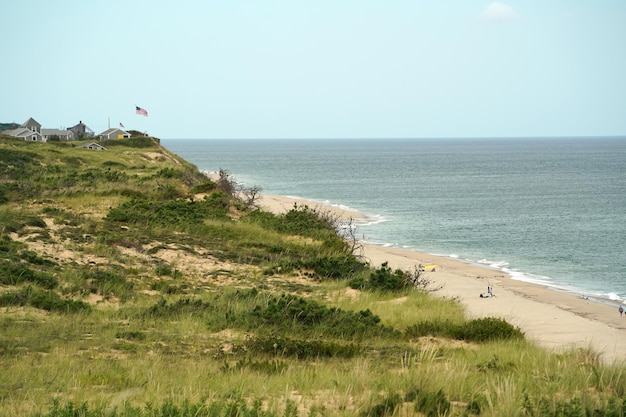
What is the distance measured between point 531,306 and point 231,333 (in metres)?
16.9

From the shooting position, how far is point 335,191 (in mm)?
86125

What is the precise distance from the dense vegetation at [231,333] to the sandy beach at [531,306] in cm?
447

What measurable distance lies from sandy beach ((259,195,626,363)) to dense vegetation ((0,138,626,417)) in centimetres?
447

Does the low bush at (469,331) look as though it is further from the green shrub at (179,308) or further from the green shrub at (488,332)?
the green shrub at (179,308)

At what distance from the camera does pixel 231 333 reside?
13328 mm

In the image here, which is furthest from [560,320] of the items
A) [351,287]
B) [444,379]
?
[444,379]

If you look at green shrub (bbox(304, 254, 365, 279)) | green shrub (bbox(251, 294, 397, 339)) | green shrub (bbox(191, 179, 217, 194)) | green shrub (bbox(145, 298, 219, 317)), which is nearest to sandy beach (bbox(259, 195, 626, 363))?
green shrub (bbox(304, 254, 365, 279))

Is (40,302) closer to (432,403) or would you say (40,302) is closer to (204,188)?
(432,403)

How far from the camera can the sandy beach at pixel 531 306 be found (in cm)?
2105

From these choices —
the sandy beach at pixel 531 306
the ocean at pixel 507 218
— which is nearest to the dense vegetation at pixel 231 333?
the sandy beach at pixel 531 306

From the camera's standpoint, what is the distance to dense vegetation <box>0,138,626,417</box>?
7.64 meters

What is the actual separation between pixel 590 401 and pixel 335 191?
79.0 m

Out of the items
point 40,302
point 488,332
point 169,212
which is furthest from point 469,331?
point 169,212

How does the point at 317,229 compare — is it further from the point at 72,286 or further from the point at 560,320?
the point at 72,286
